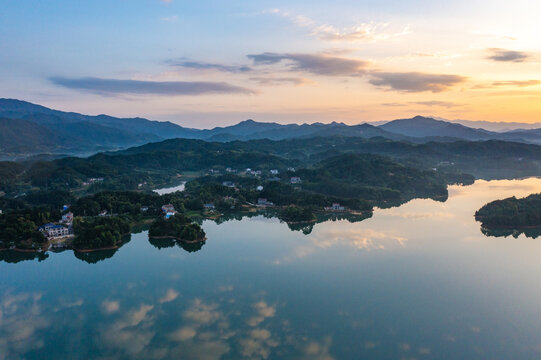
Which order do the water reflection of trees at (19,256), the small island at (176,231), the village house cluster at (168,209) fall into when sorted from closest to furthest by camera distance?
1. the water reflection of trees at (19,256)
2. the small island at (176,231)
3. the village house cluster at (168,209)

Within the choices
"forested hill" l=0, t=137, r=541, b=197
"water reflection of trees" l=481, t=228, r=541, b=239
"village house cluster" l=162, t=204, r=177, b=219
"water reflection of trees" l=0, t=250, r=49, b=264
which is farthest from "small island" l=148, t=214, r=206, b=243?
"forested hill" l=0, t=137, r=541, b=197

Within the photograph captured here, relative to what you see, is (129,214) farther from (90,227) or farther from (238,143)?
(238,143)

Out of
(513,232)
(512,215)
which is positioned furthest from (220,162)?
(513,232)

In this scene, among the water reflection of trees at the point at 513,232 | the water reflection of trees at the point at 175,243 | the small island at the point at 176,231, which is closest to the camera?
the water reflection of trees at the point at 175,243

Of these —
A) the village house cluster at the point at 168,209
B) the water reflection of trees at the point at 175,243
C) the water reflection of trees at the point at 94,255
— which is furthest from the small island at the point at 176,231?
the village house cluster at the point at 168,209

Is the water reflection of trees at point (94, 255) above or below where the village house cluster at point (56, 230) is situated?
below

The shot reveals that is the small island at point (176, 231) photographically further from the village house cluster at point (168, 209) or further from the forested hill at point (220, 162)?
the forested hill at point (220, 162)

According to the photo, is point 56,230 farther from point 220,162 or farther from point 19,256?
point 220,162
